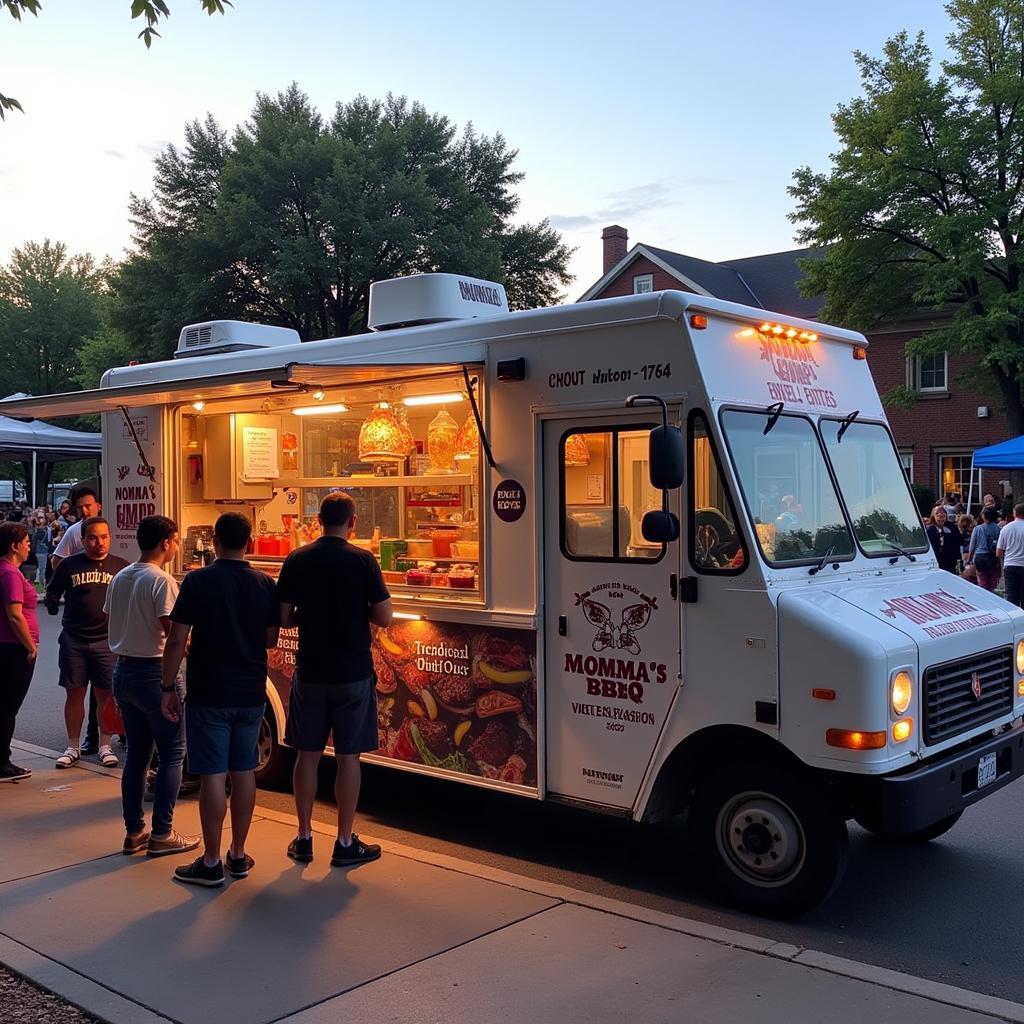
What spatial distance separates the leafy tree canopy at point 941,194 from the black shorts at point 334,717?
21.8 meters

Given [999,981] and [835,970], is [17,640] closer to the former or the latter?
[835,970]

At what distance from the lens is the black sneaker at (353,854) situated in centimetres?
550

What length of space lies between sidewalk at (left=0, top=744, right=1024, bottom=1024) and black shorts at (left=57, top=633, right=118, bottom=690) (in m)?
2.02

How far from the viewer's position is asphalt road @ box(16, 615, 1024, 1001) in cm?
463

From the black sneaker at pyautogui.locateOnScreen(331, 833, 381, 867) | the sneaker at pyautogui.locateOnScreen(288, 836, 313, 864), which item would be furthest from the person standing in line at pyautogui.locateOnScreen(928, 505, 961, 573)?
the sneaker at pyautogui.locateOnScreen(288, 836, 313, 864)

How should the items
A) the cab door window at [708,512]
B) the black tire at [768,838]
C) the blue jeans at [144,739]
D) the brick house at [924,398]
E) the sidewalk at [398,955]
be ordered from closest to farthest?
the sidewalk at [398,955]
the black tire at [768,838]
the cab door window at [708,512]
the blue jeans at [144,739]
the brick house at [924,398]

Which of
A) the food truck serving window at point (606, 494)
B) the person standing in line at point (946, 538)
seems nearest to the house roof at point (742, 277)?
the person standing in line at point (946, 538)

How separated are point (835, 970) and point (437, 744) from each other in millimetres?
2585

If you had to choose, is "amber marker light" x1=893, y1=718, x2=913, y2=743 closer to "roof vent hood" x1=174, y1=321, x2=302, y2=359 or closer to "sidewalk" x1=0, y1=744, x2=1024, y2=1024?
"sidewalk" x1=0, y1=744, x2=1024, y2=1024

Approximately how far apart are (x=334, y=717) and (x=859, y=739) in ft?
8.40

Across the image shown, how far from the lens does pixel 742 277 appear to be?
38.2 meters

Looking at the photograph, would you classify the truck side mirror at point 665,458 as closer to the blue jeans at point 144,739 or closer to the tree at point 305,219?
the blue jeans at point 144,739

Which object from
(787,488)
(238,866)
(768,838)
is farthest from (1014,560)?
(238,866)

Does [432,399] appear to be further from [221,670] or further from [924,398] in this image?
[924,398]
